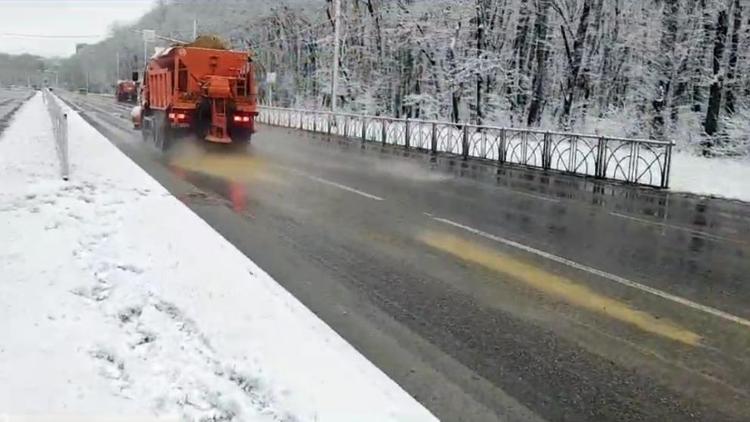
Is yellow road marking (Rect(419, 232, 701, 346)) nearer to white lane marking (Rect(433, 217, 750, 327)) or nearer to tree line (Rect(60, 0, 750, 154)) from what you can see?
white lane marking (Rect(433, 217, 750, 327))

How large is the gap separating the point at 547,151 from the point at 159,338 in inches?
653

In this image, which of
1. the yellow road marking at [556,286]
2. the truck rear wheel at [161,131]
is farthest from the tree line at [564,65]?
the yellow road marking at [556,286]

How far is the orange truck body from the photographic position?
18.7 metres

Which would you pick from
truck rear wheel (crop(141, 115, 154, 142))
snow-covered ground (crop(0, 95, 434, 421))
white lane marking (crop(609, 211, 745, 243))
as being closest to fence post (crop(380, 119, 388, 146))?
truck rear wheel (crop(141, 115, 154, 142))

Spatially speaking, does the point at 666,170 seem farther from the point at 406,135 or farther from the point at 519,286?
the point at 406,135

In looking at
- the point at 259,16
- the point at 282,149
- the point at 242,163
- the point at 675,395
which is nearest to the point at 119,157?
the point at 242,163

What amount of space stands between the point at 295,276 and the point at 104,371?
116 inches

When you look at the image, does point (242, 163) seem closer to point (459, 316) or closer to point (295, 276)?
point (295, 276)

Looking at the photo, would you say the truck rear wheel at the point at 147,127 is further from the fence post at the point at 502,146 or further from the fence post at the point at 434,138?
the fence post at the point at 502,146

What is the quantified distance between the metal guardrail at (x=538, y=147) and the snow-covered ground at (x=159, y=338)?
41.5ft

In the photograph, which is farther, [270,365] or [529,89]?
[529,89]

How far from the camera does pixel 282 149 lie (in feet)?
73.2

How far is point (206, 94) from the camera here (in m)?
18.6

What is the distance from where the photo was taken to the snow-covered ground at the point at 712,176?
15305 millimetres
